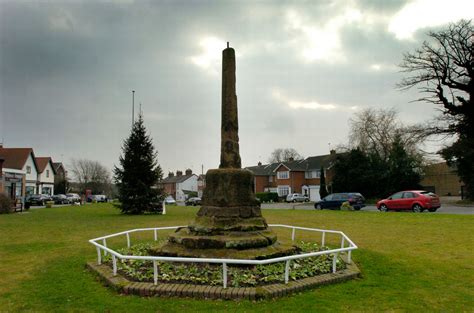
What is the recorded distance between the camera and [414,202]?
25641 millimetres

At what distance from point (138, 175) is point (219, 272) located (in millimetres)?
22421

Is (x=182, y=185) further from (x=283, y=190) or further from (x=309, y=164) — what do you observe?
(x=309, y=164)

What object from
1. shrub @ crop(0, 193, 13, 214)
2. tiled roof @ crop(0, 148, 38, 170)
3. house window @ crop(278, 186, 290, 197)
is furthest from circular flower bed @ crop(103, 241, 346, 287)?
house window @ crop(278, 186, 290, 197)

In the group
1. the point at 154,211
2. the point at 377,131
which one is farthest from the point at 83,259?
the point at 377,131

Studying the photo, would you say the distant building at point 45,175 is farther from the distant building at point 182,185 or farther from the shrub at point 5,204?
the shrub at point 5,204

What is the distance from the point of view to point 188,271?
707 cm

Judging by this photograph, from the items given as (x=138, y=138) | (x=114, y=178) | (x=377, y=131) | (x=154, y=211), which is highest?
(x=377, y=131)

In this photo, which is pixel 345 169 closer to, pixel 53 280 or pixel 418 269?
pixel 418 269

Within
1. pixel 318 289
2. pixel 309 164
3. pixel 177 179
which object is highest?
pixel 309 164

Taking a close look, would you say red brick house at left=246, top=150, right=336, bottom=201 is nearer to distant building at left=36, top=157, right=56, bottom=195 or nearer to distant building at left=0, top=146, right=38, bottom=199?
distant building at left=0, top=146, right=38, bottom=199

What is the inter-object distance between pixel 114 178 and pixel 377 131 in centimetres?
3652

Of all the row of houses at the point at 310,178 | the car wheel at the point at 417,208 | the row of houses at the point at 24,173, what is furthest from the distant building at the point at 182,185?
the car wheel at the point at 417,208

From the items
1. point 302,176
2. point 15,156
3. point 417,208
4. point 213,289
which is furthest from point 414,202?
point 15,156

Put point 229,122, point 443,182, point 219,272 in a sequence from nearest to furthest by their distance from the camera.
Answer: point 219,272 < point 229,122 < point 443,182
